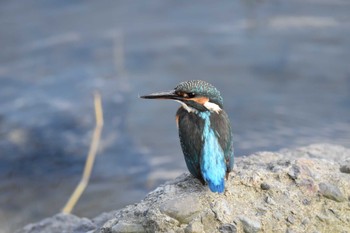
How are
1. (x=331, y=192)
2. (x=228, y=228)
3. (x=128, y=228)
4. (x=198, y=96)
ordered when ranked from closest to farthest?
(x=228, y=228) → (x=128, y=228) → (x=331, y=192) → (x=198, y=96)

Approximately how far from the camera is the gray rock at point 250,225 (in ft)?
10.2

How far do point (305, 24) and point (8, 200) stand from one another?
428cm

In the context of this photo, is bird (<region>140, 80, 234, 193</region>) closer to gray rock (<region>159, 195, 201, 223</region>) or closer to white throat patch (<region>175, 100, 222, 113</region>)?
white throat patch (<region>175, 100, 222, 113</region>)

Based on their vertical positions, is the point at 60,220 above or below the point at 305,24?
below

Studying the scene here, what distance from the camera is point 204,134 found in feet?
11.2

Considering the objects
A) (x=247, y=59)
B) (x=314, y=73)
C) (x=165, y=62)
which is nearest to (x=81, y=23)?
(x=165, y=62)

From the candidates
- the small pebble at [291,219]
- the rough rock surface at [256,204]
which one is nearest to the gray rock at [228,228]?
the rough rock surface at [256,204]

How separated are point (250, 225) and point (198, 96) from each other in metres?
0.73

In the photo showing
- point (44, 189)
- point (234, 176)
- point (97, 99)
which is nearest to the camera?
point (234, 176)

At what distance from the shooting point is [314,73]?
7.73 meters

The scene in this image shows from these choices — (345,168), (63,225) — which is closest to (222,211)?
(345,168)

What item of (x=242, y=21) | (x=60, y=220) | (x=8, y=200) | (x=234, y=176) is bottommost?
(x=8, y=200)

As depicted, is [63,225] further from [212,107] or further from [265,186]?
[265,186]

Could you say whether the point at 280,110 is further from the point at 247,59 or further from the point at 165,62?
the point at 165,62
